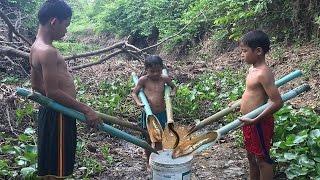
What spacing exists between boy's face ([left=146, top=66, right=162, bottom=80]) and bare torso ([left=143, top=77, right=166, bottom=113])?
0.17ft

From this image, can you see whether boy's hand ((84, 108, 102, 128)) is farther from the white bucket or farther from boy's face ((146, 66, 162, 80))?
boy's face ((146, 66, 162, 80))

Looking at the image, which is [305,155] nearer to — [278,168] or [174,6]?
[278,168]

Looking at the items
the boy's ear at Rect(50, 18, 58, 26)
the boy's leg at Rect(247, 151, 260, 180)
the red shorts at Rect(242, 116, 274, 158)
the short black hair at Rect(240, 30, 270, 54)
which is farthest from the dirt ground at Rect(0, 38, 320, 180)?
the boy's ear at Rect(50, 18, 58, 26)

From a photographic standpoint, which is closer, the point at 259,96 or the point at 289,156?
the point at 259,96

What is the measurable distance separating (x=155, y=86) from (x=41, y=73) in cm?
143

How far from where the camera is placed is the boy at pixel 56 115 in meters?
3.00

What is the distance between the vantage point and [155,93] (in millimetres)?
4184

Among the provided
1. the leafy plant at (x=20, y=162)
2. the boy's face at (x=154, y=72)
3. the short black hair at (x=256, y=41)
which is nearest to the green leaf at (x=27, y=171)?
the leafy plant at (x=20, y=162)

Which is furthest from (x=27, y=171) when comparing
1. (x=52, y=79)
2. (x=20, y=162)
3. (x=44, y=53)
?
(x=44, y=53)

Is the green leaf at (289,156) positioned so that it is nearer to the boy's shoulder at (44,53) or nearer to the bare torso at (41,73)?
the bare torso at (41,73)

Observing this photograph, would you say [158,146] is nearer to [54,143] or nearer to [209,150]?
[54,143]

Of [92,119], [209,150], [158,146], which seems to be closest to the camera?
[92,119]

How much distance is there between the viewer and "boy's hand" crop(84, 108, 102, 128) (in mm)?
2996

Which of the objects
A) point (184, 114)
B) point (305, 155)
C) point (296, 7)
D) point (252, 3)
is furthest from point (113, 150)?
point (252, 3)
